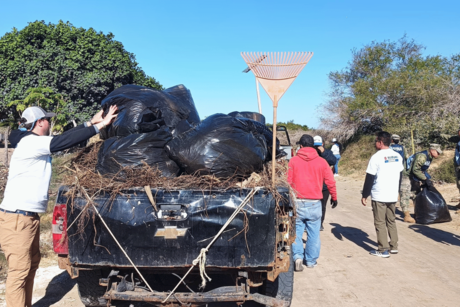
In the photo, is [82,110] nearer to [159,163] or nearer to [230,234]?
[159,163]

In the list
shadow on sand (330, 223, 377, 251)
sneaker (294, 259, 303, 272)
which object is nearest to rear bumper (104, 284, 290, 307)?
sneaker (294, 259, 303, 272)

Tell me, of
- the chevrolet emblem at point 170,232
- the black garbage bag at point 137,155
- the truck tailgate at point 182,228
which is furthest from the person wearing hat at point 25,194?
the chevrolet emblem at point 170,232

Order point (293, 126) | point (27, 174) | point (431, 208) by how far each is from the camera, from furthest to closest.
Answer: point (293, 126) < point (431, 208) < point (27, 174)

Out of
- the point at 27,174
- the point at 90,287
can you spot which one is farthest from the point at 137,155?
the point at 90,287

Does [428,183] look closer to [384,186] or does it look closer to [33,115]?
[384,186]

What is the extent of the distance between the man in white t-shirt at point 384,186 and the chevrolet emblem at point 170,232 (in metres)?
3.39

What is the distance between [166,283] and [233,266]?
1030 mm

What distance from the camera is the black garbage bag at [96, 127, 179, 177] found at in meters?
3.72

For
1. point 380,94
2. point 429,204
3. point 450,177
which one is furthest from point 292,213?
point 380,94

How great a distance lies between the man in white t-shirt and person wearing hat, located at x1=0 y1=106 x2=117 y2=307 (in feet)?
12.6

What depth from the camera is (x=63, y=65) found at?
1540 cm

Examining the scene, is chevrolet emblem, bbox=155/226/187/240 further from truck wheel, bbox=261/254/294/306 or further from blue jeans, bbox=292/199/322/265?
blue jeans, bbox=292/199/322/265

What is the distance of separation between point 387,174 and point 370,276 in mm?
1466

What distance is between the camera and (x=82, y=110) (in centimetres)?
1611
